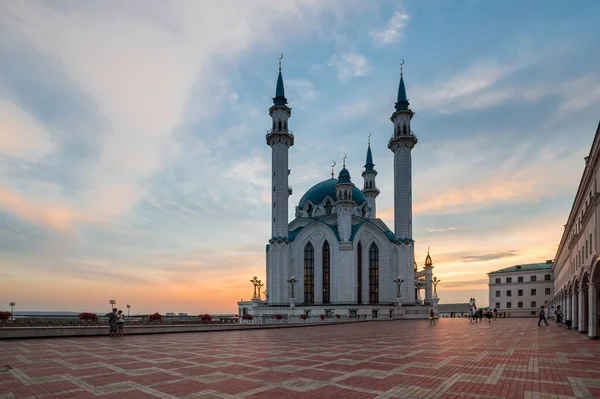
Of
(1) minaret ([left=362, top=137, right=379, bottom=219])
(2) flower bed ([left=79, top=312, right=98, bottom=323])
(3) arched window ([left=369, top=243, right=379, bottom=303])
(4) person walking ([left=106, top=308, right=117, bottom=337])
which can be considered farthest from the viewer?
(1) minaret ([left=362, top=137, right=379, bottom=219])

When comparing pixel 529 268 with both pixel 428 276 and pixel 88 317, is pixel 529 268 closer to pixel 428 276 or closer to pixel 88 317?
pixel 428 276

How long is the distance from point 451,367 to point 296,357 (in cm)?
530

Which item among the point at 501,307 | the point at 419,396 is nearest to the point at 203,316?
the point at 419,396

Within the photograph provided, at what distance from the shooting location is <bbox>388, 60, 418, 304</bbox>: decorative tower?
204ft

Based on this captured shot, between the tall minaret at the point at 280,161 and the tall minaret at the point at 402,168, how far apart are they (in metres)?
18.6

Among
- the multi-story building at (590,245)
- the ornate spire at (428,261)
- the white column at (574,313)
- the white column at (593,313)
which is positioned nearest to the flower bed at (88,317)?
the multi-story building at (590,245)

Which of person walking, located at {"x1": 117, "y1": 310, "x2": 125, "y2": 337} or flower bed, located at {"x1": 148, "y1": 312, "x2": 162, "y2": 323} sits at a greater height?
person walking, located at {"x1": 117, "y1": 310, "x2": 125, "y2": 337}

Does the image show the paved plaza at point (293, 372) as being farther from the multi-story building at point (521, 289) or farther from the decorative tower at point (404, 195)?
the multi-story building at point (521, 289)

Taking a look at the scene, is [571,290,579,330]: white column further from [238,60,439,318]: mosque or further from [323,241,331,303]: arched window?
[323,241,331,303]: arched window

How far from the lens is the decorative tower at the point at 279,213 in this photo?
59938 mm

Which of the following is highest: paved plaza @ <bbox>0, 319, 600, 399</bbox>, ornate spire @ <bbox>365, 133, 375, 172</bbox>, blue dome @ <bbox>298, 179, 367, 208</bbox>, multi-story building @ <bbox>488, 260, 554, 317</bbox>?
ornate spire @ <bbox>365, 133, 375, 172</bbox>

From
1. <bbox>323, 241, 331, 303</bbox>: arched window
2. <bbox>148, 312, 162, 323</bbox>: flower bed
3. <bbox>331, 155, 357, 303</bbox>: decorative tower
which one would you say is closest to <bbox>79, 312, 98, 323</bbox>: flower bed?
<bbox>148, 312, 162, 323</bbox>: flower bed

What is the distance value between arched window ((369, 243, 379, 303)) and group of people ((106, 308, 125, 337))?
4767 centimetres

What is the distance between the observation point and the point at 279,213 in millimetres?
61688
